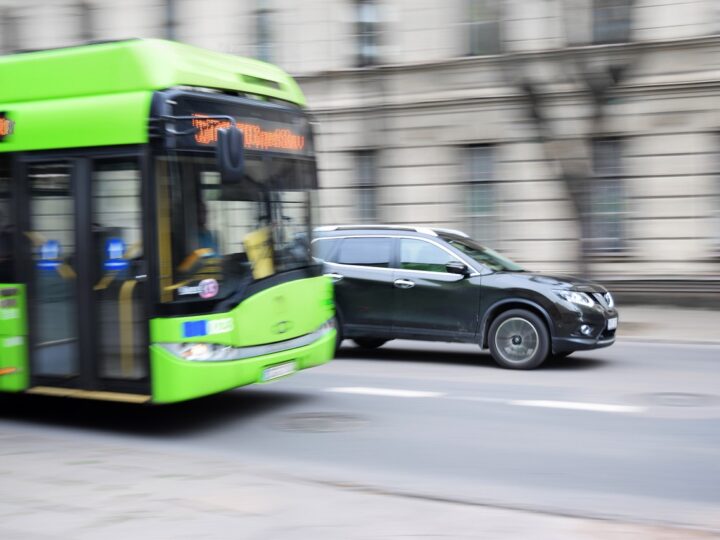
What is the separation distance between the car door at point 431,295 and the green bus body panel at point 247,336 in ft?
7.80

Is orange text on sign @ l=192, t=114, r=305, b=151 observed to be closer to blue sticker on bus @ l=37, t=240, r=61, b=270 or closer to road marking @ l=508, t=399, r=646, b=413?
blue sticker on bus @ l=37, t=240, r=61, b=270

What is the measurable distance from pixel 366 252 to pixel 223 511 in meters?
6.58

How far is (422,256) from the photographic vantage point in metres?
11.1

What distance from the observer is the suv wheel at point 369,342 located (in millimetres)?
12438

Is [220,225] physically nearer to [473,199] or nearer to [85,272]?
[85,272]

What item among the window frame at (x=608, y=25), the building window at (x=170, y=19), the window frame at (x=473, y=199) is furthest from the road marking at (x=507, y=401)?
the building window at (x=170, y=19)

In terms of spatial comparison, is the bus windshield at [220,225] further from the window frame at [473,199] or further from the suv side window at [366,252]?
the window frame at [473,199]

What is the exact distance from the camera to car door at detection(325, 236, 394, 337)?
1119 centimetres

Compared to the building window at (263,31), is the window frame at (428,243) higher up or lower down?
lower down

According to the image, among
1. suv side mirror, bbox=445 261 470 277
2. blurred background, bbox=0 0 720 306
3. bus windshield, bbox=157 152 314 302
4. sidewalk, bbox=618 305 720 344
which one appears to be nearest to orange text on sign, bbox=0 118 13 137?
bus windshield, bbox=157 152 314 302

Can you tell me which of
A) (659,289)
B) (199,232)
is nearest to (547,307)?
(199,232)

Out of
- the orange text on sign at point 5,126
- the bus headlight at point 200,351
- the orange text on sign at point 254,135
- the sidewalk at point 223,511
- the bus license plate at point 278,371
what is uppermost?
the orange text on sign at point 5,126

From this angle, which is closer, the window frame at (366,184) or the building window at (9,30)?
the window frame at (366,184)

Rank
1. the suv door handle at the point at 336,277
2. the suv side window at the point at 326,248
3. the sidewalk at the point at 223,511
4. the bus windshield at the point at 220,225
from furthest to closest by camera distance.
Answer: the suv side window at the point at 326,248
the suv door handle at the point at 336,277
the bus windshield at the point at 220,225
the sidewalk at the point at 223,511
